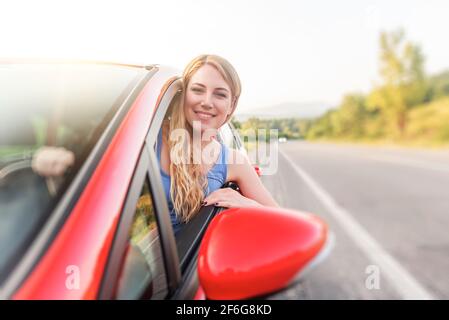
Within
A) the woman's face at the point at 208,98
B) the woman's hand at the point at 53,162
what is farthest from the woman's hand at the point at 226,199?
the woman's hand at the point at 53,162

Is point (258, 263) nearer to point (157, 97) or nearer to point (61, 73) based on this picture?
point (157, 97)

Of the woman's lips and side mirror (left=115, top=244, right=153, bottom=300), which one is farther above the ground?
the woman's lips

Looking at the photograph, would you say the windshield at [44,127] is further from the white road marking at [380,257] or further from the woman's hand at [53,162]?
the white road marking at [380,257]

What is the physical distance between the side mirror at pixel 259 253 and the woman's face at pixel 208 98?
548 millimetres

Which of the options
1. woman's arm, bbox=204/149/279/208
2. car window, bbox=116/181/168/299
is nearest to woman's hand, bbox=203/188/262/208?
woman's arm, bbox=204/149/279/208

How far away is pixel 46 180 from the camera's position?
989 mm

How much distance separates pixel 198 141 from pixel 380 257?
390 cm

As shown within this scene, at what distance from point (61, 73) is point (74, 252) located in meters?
0.80

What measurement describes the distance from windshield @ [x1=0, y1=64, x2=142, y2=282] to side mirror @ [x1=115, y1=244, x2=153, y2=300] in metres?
0.19

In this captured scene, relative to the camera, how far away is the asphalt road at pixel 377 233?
3613mm

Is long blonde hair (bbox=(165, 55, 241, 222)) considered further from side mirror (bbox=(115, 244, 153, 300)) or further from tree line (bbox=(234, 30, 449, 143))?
tree line (bbox=(234, 30, 449, 143))

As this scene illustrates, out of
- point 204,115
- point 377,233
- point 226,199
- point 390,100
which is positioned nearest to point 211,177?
point 226,199

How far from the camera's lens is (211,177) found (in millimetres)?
1553

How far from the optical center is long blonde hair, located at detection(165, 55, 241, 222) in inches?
55.9
